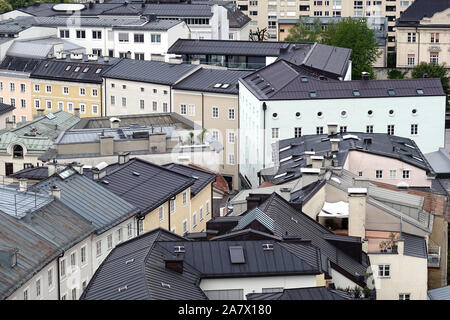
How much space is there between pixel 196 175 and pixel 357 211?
1576cm

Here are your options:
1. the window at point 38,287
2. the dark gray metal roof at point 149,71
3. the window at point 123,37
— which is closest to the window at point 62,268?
the window at point 38,287

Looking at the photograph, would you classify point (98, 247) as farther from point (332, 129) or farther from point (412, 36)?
point (412, 36)

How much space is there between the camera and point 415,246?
42.9 m

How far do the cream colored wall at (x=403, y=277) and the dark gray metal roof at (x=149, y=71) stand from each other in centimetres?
4731

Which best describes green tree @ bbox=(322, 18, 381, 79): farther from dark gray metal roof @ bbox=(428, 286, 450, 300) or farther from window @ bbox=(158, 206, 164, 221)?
dark gray metal roof @ bbox=(428, 286, 450, 300)

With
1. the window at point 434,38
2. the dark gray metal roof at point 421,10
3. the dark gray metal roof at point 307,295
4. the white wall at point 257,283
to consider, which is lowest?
the white wall at point 257,283

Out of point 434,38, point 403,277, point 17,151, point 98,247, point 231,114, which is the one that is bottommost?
point 403,277

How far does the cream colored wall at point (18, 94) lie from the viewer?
96312mm

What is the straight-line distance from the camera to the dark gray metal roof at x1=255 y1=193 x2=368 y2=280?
39.2 metres

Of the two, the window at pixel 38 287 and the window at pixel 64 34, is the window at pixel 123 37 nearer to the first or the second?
the window at pixel 64 34

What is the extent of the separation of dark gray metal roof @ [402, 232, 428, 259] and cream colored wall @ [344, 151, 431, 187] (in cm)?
1371

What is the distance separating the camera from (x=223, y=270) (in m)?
34.5

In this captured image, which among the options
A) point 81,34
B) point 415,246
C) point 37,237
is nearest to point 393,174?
point 415,246

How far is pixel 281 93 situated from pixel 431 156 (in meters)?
10.6
